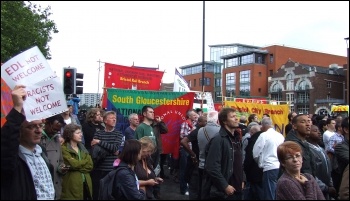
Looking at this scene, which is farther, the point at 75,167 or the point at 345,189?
the point at 75,167

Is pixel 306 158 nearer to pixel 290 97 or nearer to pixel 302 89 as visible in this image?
pixel 302 89

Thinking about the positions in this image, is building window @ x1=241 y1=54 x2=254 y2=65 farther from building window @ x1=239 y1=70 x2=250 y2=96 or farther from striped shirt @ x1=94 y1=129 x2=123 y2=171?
striped shirt @ x1=94 y1=129 x2=123 y2=171

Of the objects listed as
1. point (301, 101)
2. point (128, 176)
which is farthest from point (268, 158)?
point (301, 101)

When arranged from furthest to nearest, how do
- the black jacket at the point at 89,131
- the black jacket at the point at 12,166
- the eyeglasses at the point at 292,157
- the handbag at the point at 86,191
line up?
the black jacket at the point at 89,131, the handbag at the point at 86,191, the eyeglasses at the point at 292,157, the black jacket at the point at 12,166

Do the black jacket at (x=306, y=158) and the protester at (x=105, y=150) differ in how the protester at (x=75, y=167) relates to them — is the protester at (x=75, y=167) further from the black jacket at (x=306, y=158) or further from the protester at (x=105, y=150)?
the black jacket at (x=306, y=158)

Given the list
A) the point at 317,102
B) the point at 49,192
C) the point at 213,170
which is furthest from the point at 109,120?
the point at 317,102

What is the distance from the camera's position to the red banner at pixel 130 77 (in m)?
10.2

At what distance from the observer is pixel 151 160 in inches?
224

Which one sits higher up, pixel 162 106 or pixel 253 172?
pixel 162 106

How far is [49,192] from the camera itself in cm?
362

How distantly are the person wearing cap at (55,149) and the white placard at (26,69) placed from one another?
3.96 ft

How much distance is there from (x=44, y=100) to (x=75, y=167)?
1.48 m

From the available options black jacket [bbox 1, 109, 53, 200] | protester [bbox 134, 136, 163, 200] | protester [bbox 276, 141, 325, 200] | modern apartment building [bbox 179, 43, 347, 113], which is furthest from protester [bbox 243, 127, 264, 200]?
modern apartment building [bbox 179, 43, 347, 113]

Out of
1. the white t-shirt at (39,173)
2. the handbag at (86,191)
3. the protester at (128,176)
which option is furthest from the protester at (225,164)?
the white t-shirt at (39,173)
